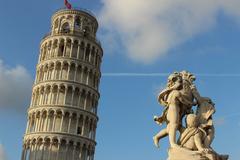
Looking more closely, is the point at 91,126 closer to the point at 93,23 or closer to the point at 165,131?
the point at 93,23

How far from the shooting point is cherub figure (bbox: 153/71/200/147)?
6523 millimetres

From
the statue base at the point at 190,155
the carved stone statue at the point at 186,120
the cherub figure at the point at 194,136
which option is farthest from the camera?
the cherub figure at the point at 194,136

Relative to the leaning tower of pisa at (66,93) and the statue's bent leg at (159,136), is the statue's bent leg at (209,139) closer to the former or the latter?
the statue's bent leg at (159,136)

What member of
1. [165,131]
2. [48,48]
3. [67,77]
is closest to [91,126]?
[67,77]

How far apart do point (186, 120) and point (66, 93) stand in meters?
51.9

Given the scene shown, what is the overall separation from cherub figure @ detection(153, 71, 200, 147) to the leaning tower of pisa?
162ft

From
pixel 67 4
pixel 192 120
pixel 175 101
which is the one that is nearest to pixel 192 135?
A: pixel 192 120

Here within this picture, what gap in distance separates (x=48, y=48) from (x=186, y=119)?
56429 mm

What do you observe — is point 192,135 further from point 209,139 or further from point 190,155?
point 190,155

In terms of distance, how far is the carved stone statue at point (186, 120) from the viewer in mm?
6195

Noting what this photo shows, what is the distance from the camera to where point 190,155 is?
6.10m

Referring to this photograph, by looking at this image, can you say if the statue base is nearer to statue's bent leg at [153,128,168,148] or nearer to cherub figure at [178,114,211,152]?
cherub figure at [178,114,211,152]

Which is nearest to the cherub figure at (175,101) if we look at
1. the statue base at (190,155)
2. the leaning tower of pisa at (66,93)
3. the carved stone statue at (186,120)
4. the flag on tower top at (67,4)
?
the carved stone statue at (186,120)

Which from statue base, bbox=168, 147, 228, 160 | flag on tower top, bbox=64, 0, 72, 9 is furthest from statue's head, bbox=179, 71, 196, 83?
flag on tower top, bbox=64, 0, 72, 9
